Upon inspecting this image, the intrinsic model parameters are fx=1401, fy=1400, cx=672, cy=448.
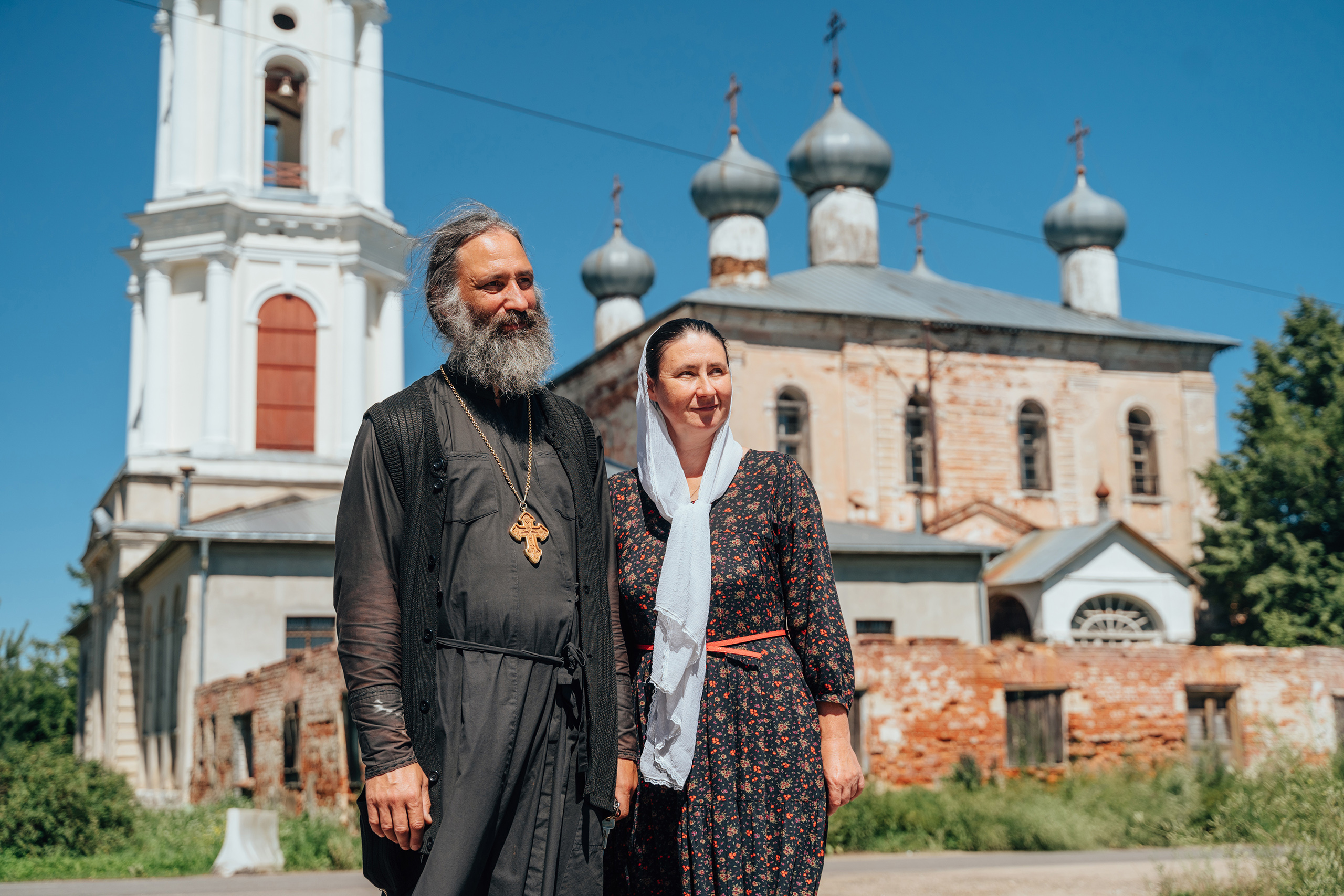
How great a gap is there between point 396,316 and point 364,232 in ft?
7.40

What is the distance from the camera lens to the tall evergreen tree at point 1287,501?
29.8 meters

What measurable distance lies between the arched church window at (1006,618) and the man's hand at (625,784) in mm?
25094

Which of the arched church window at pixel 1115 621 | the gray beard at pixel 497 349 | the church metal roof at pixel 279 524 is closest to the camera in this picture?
the gray beard at pixel 497 349

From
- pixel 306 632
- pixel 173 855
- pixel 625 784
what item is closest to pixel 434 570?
pixel 625 784

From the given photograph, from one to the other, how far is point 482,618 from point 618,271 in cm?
3625

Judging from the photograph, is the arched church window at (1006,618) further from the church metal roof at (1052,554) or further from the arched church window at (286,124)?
the arched church window at (286,124)

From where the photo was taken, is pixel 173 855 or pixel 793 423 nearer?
pixel 173 855

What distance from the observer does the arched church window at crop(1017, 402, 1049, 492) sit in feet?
106

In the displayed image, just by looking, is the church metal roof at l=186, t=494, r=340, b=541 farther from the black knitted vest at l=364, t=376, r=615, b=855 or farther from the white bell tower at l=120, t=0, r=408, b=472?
the black knitted vest at l=364, t=376, r=615, b=855

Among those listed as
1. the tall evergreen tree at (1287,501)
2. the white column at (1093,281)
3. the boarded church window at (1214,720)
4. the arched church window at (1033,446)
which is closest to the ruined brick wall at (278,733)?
the boarded church window at (1214,720)

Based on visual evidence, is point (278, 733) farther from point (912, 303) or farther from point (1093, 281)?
point (1093, 281)

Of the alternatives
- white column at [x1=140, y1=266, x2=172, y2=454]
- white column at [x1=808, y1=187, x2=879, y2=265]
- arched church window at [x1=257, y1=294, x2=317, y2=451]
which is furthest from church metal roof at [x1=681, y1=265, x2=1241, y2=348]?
white column at [x1=140, y1=266, x2=172, y2=454]

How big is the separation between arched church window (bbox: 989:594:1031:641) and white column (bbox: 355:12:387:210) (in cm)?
1397

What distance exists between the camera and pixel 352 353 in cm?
3052
